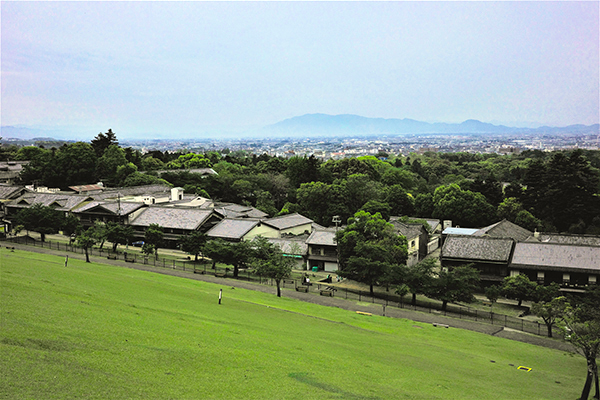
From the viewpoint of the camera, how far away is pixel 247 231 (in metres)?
44.7

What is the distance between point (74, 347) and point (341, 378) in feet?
24.0

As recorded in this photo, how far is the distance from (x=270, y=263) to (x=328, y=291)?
495 centimetres

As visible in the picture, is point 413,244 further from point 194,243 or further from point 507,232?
point 194,243

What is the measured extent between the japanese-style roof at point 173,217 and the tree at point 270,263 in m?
11.2

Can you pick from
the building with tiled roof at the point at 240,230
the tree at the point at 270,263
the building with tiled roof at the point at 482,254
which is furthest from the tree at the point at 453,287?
the building with tiled roof at the point at 240,230

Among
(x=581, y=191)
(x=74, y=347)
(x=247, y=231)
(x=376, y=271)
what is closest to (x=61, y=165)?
(x=247, y=231)

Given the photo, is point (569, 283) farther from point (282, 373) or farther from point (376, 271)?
point (282, 373)

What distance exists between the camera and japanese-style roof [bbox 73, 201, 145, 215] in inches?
1932

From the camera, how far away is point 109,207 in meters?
49.8

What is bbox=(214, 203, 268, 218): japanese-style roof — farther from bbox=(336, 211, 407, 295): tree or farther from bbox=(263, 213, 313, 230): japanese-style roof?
bbox=(336, 211, 407, 295): tree

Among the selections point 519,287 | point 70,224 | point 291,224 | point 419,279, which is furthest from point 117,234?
point 519,287

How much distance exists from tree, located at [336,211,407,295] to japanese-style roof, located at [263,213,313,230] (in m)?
9.53

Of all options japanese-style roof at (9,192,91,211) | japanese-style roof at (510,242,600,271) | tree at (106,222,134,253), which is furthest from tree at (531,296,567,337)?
japanese-style roof at (9,192,91,211)

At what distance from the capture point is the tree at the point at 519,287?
3130 centimetres
